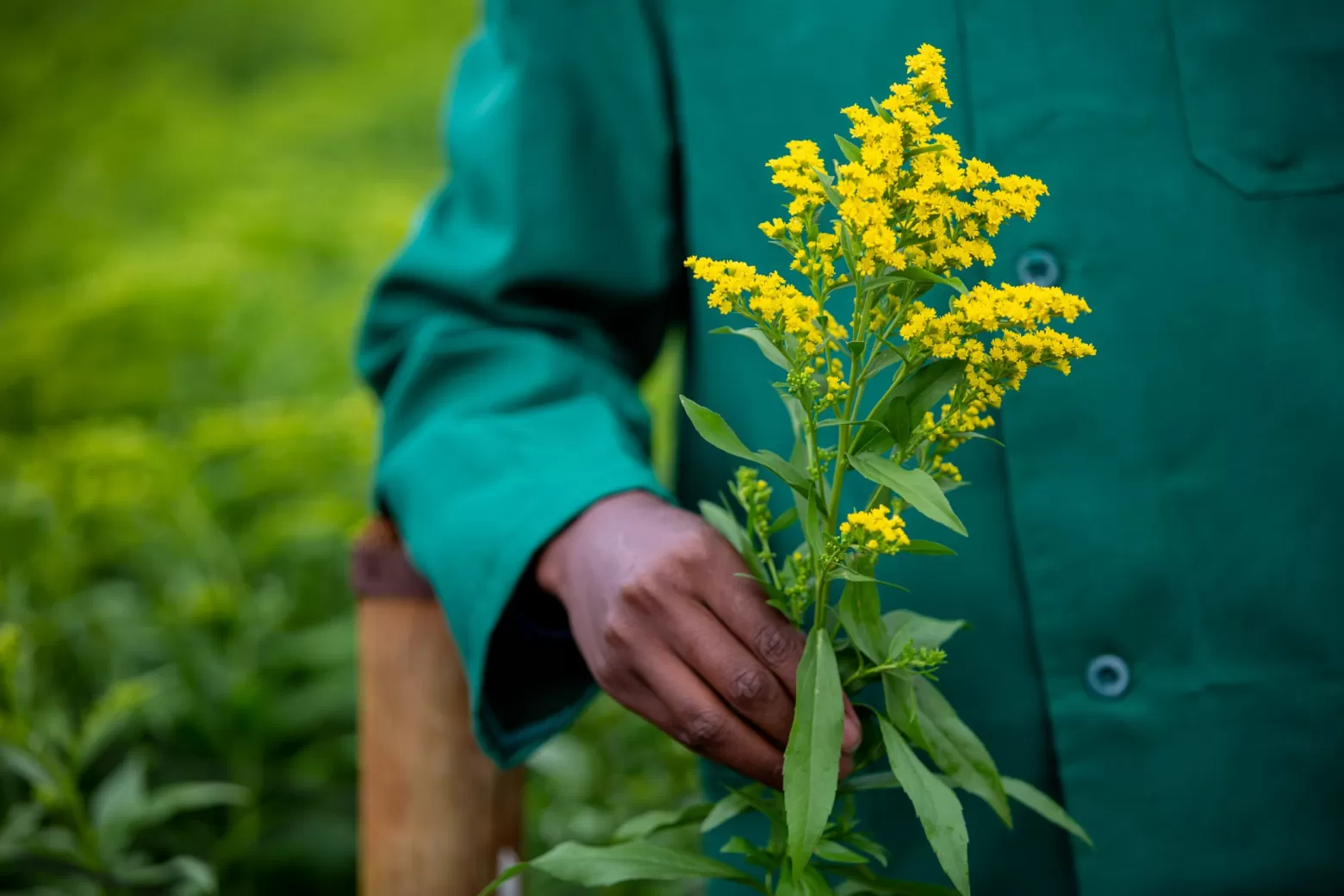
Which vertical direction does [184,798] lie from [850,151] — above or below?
below

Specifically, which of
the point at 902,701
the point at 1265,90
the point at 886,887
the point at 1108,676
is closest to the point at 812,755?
the point at 902,701

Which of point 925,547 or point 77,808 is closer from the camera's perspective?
point 925,547

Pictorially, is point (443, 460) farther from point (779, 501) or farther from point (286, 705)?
point (286, 705)

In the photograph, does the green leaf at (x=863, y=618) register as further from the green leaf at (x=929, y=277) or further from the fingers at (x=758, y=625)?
the green leaf at (x=929, y=277)

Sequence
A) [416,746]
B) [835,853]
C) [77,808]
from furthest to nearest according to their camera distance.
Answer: [77,808], [416,746], [835,853]

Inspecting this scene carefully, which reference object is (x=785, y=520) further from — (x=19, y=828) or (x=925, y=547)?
(x=19, y=828)

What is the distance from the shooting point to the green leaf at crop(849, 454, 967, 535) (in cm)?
52

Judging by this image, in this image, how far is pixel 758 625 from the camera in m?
0.66

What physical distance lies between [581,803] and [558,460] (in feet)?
2.84

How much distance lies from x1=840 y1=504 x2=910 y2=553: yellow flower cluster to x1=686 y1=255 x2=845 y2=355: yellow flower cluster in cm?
9

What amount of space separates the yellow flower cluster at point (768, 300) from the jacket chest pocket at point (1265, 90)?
0.50 meters

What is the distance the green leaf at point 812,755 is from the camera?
55cm

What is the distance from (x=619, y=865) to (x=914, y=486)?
319 mm

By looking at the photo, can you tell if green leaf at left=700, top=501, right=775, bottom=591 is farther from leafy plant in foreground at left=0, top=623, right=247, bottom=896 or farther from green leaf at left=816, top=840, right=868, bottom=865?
leafy plant in foreground at left=0, top=623, right=247, bottom=896
